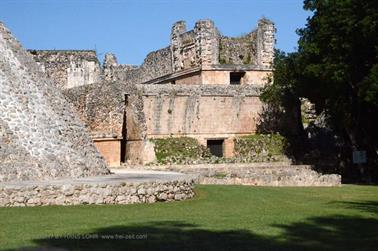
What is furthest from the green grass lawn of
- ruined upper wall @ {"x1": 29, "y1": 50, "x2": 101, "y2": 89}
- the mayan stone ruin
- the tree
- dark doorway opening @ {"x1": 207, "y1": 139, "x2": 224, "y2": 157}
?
ruined upper wall @ {"x1": 29, "y1": 50, "x2": 101, "y2": 89}

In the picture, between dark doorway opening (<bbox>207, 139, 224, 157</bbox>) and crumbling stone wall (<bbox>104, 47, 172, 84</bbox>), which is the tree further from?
crumbling stone wall (<bbox>104, 47, 172, 84</bbox>)

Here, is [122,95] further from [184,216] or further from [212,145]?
[184,216]

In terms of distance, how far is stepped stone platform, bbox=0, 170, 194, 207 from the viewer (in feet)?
47.4

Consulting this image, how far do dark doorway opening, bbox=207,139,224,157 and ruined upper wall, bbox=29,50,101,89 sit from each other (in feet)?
37.3

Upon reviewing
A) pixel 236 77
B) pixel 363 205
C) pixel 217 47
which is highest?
pixel 217 47

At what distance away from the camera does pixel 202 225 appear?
11.4m

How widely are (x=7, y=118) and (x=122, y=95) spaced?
1488 centimetres

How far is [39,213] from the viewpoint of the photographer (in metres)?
13.3

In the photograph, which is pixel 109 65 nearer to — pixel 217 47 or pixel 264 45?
pixel 217 47

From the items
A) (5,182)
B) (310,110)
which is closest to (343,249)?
(5,182)

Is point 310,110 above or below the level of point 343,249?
above

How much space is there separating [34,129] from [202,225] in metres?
8.18

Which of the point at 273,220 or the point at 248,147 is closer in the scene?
the point at 273,220

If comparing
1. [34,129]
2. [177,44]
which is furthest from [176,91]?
[34,129]
